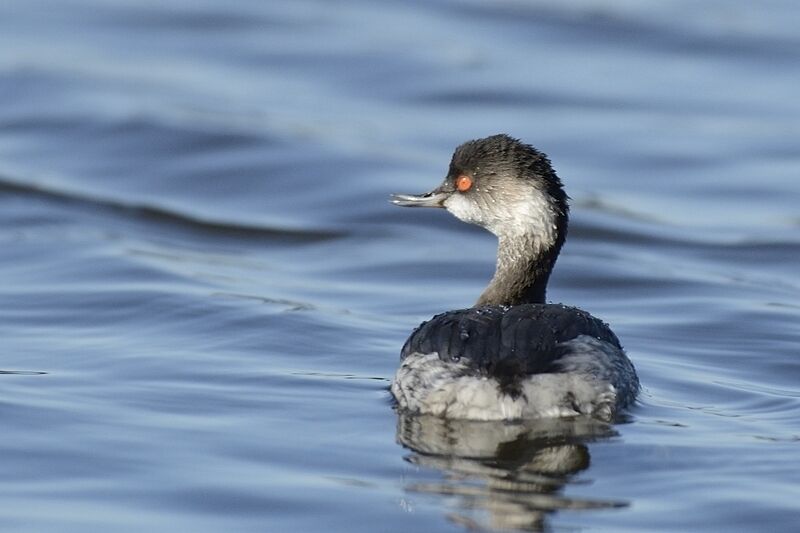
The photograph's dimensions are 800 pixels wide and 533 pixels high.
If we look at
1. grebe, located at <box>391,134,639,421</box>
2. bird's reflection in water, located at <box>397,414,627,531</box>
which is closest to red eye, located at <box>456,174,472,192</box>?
grebe, located at <box>391,134,639,421</box>

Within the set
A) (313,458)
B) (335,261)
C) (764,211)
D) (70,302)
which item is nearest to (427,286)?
(335,261)

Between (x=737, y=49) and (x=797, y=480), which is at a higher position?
(x=737, y=49)

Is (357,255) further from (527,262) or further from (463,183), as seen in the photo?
(527,262)

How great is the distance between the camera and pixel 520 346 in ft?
26.2

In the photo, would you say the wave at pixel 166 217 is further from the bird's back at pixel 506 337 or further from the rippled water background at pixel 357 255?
the bird's back at pixel 506 337

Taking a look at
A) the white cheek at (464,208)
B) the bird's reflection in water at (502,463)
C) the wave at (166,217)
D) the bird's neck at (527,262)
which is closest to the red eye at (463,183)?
the white cheek at (464,208)

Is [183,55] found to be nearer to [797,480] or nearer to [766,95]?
[766,95]

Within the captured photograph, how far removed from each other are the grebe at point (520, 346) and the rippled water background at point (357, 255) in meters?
0.13

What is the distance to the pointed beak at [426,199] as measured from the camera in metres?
9.97

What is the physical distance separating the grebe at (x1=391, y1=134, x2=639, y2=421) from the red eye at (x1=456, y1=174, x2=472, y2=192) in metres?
0.22

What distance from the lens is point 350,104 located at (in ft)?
55.7

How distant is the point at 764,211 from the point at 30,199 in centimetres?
600

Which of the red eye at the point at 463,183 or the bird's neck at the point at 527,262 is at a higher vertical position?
the red eye at the point at 463,183

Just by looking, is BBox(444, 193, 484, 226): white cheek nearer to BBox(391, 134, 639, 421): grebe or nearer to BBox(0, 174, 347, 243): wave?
BBox(391, 134, 639, 421): grebe
